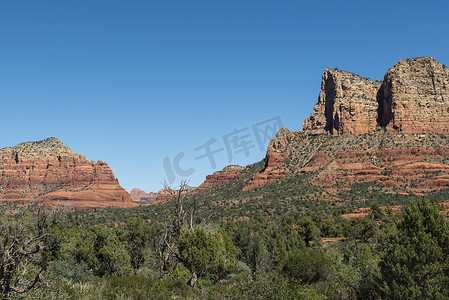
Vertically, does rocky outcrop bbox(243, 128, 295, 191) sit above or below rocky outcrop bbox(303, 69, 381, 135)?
below

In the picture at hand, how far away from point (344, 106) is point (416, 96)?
22340 millimetres

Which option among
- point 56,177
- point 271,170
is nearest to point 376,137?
point 271,170

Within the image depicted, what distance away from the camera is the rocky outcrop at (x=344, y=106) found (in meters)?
118

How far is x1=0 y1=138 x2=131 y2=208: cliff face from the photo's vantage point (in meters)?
145

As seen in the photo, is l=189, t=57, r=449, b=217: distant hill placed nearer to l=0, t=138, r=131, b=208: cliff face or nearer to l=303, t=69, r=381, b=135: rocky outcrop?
l=303, t=69, r=381, b=135: rocky outcrop

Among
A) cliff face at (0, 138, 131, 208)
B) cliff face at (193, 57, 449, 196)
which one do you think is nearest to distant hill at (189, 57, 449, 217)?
cliff face at (193, 57, 449, 196)

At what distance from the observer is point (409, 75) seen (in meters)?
118

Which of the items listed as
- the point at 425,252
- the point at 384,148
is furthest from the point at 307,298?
the point at 384,148

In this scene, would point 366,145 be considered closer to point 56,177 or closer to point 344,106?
point 344,106

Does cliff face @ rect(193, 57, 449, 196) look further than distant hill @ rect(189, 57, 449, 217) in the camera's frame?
Yes

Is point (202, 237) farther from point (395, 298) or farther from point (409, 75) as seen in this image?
point (409, 75)

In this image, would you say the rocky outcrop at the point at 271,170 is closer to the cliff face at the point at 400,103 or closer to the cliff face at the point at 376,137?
the cliff face at the point at 376,137

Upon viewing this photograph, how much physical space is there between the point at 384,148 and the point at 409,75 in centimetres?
3064

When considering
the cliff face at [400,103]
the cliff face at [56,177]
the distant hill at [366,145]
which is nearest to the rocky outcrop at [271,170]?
the distant hill at [366,145]
